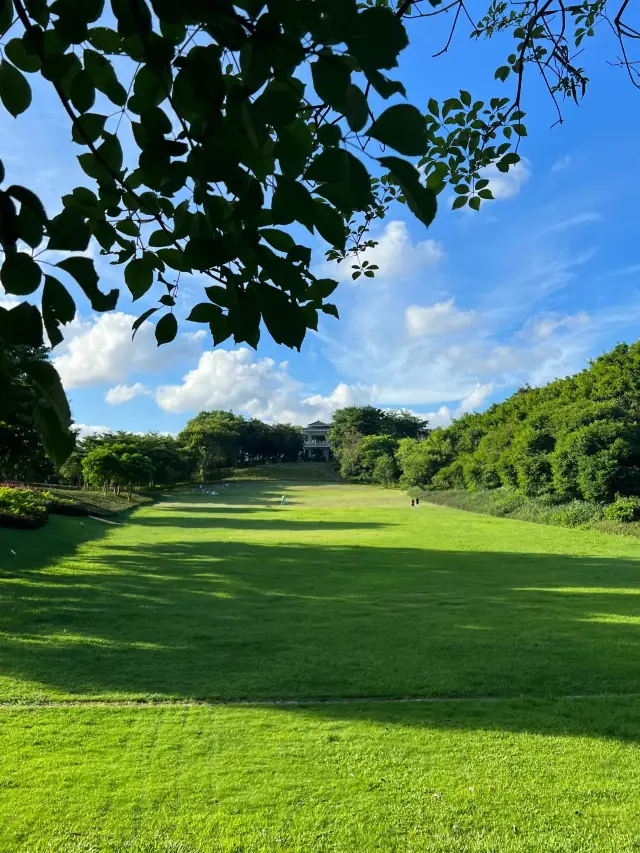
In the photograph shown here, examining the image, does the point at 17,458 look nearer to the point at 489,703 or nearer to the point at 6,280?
the point at 489,703

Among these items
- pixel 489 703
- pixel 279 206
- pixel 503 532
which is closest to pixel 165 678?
pixel 489 703

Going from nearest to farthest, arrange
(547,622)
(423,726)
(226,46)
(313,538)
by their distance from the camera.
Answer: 1. (226,46)
2. (423,726)
3. (547,622)
4. (313,538)

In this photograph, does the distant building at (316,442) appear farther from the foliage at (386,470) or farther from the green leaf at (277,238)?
the green leaf at (277,238)

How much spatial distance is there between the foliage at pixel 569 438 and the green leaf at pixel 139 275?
66.5 feet

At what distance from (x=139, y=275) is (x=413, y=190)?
66 cm

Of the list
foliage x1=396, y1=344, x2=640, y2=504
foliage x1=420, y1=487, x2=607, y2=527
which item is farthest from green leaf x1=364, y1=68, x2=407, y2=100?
foliage x1=396, y1=344, x2=640, y2=504

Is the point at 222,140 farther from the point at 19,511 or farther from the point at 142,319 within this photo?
the point at 19,511

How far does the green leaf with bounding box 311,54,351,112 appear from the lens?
595 millimetres

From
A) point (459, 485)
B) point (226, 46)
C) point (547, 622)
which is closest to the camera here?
point (226, 46)

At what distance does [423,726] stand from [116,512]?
1951cm

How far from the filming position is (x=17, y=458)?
10.7m

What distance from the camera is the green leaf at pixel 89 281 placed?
2.69 ft

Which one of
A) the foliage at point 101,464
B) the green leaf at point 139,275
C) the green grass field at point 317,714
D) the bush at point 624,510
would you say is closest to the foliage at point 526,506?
the bush at point 624,510

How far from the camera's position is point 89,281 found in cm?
85
